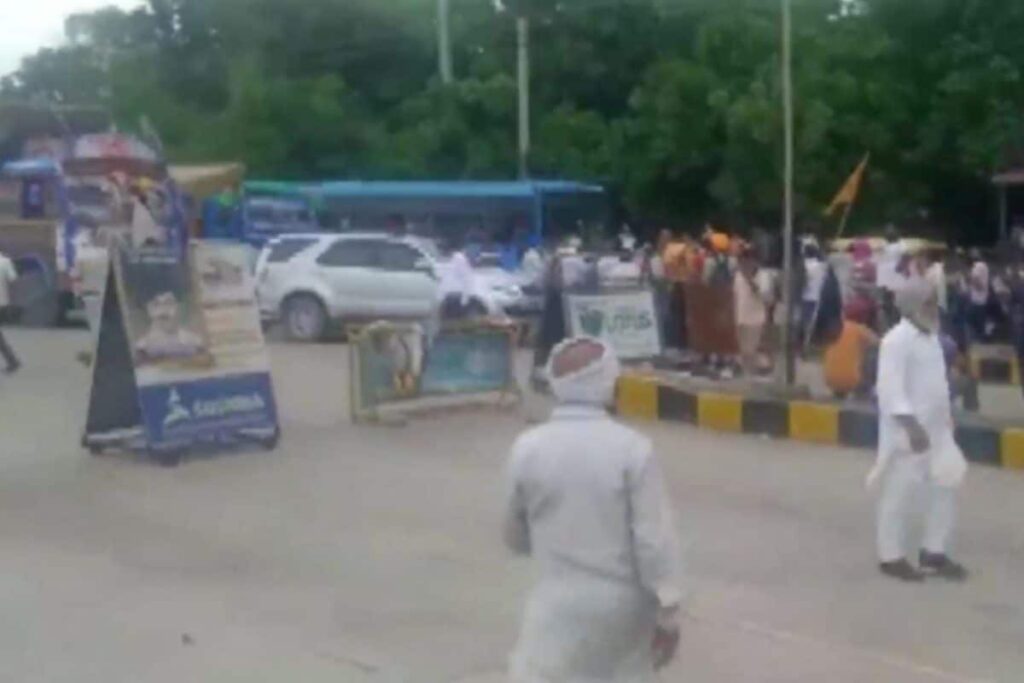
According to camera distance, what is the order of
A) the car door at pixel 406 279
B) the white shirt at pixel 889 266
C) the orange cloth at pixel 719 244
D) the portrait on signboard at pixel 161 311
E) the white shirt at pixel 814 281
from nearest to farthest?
the portrait on signboard at pixel 161 311 < the white shirt at pixel 889 266 < the orange cloth at pixel 719 244 < the white shirt at pixel 814 281 < the car door at pixel 406 279

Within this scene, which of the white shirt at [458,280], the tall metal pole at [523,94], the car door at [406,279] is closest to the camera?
the white shirt at [458,280]

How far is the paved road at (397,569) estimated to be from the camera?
9125 mm

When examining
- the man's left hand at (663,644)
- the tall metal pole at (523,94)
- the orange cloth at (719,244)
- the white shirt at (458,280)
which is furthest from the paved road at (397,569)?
the tall metal pole at (523,94)

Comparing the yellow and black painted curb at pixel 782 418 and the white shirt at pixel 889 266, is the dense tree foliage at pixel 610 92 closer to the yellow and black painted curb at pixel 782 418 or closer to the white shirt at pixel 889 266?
the white shirt at pixel 889 266

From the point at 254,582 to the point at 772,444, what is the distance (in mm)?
6790

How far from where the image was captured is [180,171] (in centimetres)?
3456

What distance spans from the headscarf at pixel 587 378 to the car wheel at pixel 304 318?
22.9 m

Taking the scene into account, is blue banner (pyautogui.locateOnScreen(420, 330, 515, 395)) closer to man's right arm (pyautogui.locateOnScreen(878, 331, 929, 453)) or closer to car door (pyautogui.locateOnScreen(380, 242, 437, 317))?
man's right arm (pyautogui.locateOnScreen(878, 331, 929, 453))

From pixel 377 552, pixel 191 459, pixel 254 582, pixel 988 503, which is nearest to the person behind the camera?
pixel 254 582

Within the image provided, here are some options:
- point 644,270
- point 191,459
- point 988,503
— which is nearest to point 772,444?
point 988,503

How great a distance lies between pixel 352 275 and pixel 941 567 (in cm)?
1871

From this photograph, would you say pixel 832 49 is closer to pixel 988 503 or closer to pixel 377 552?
pixel 988 503

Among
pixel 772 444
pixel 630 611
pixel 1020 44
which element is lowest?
pixel 772 444

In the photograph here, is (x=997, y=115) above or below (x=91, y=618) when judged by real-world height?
above
